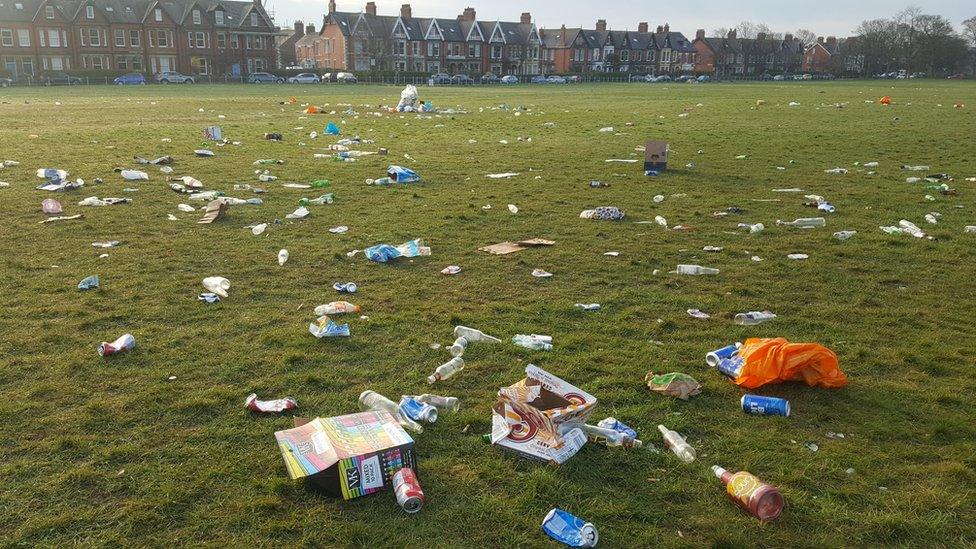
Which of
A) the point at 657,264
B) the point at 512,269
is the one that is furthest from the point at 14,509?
the point at 657,264

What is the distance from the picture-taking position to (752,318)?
5465mm

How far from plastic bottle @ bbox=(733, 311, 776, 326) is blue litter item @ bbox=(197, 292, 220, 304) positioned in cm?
430

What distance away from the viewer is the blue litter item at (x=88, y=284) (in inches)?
235

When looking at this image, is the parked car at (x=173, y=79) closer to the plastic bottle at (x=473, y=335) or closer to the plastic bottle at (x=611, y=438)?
the plastic bottle at (x=473, y=335)

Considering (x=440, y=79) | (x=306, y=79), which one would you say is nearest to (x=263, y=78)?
(x=306, y=79)

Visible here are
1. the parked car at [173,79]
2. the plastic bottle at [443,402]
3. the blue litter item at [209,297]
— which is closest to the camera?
the plastic bottle at [443,402]

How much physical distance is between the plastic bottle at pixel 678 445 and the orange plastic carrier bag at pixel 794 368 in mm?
869

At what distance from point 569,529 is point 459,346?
1.98 m

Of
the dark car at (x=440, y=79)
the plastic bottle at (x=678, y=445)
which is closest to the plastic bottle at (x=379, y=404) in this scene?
the plastic bottle at (x=678, y=445)

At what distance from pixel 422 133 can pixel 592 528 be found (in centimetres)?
1649

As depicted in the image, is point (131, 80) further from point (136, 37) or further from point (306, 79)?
point (306, 79)

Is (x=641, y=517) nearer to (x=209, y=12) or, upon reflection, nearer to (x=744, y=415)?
(x=744, y=415)

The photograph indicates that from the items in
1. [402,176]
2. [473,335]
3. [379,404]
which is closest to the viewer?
[379,404]

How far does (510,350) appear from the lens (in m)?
4.82
